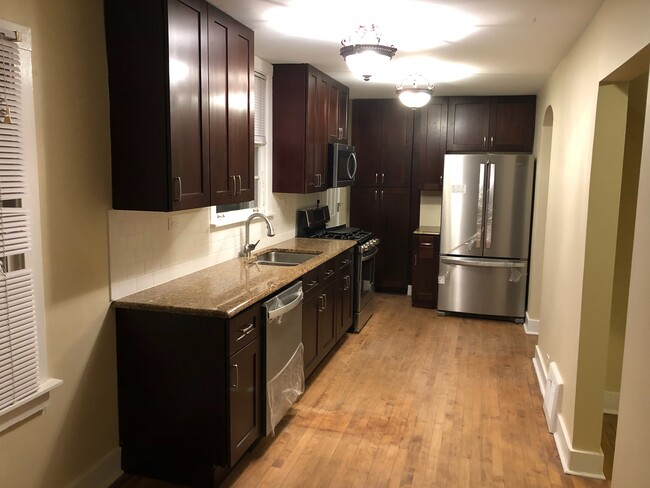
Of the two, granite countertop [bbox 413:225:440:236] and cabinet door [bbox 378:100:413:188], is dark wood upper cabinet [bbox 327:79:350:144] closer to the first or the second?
cabinet door [bbox 378:100:413:188]

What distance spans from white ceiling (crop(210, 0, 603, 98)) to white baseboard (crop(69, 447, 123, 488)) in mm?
2400

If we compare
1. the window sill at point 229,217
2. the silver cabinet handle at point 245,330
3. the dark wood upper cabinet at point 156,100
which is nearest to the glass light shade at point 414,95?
the window sill at point 229,217

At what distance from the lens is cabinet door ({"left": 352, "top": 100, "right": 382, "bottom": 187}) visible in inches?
260

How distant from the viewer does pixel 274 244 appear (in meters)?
4.70

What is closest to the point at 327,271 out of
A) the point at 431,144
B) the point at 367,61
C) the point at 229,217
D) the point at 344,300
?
the point at 344,300

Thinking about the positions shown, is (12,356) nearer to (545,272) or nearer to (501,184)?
(545,272)

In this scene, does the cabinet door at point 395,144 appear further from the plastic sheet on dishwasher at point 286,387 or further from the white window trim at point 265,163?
the plastic sheet on dishwasher at point 286,387

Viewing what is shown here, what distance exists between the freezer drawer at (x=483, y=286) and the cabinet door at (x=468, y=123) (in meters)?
1.37

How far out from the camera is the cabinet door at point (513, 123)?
598 cm

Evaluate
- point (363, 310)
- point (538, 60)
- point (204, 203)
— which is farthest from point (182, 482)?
point (538, 60)

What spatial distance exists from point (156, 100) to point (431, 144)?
4.39 metres

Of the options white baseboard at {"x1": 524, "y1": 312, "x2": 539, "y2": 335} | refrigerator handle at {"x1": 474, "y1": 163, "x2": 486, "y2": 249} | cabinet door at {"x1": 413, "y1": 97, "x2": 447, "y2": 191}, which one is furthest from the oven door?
white baseboard at {"x1": 524, "y1": 312, "x2": 539, "y2": 335}

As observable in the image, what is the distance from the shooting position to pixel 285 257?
14.5 feet

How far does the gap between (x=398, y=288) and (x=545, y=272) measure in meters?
2.71
